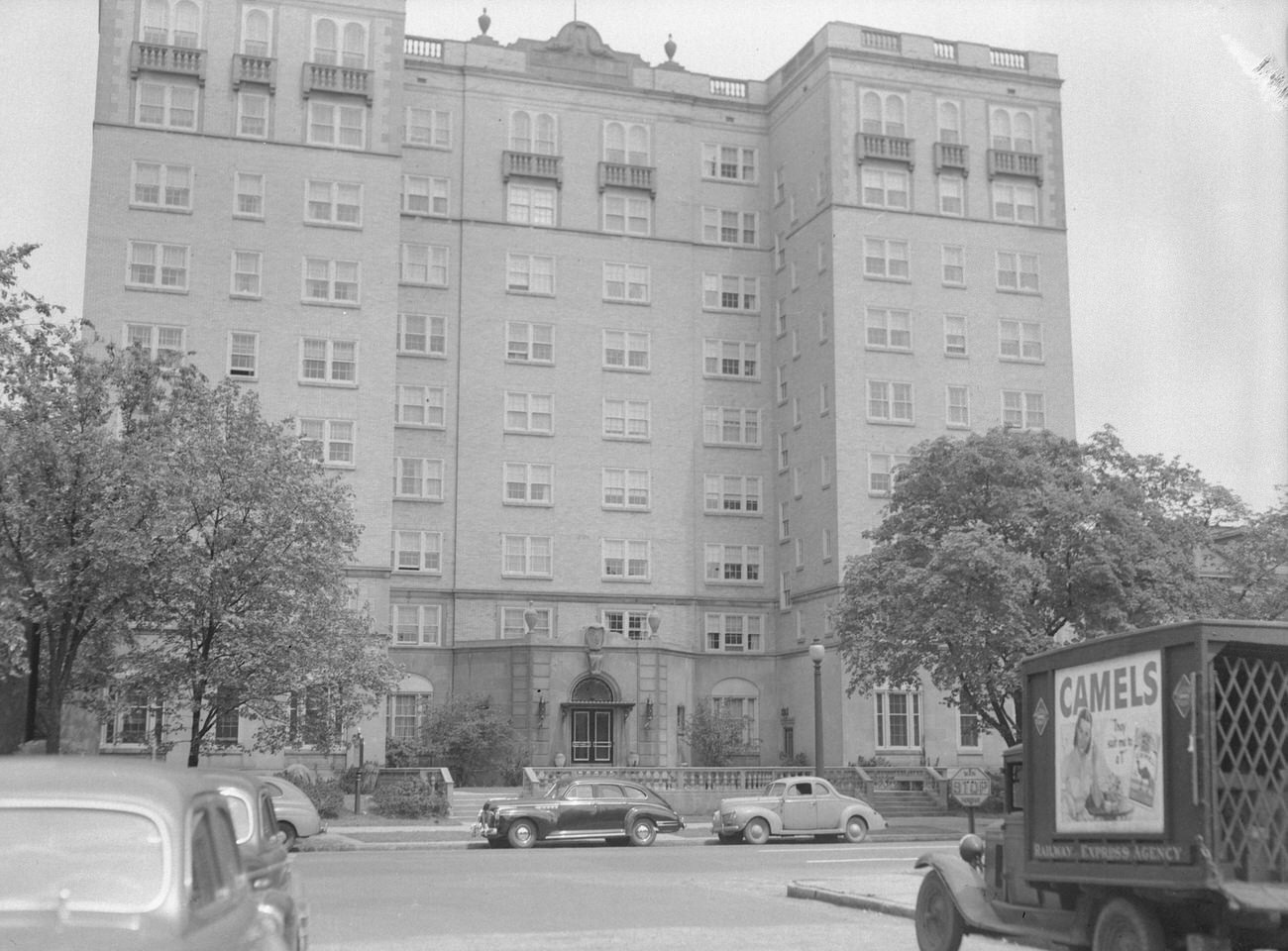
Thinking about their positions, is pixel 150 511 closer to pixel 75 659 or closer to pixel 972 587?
pixel 75 659

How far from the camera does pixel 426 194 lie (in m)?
65.9

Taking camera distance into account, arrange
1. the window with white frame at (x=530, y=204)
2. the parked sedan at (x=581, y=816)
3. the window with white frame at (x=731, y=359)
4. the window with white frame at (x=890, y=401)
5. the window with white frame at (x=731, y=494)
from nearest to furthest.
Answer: the parked sedan at (x=581, y=816)
the window with white frame at (x=890, y=401)
the window with white frame at (x=530, y=204)
the window with white frame at (x=731, y=494)
the window with white frame at (x=731, y=359)

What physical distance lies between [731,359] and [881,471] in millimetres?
9915

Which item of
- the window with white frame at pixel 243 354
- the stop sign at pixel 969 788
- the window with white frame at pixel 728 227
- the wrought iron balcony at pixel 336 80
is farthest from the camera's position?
the window with white frame at pixel 728 227

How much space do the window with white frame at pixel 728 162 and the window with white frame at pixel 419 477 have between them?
18490mm

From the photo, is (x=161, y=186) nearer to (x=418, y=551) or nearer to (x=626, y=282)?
(x=418, y=551)

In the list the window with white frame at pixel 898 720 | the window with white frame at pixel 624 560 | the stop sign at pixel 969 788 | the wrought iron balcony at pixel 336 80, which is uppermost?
the wrought iron balcony at pixel 336 80

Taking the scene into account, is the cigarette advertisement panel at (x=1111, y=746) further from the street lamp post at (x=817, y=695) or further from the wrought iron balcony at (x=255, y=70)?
the wrought iron balcony at (x=255, y=70)

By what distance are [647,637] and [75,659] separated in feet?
92.6

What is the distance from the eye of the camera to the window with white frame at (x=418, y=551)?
62750 millimetres

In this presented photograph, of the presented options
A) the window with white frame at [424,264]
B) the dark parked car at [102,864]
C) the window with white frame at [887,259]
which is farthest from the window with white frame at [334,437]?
the dark parked car at [102,864]

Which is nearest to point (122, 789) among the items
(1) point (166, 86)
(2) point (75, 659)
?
(2) point (75, 659)

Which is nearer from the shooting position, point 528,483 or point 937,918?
point 937,918

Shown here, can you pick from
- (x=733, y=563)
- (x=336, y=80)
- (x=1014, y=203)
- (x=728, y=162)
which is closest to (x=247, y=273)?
(x=336, y=80)
